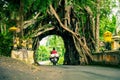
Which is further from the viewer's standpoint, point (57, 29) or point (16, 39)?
point (57, 29)

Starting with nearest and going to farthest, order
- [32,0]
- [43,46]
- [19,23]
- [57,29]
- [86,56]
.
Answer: [32,0] → [19,23] → [86,56] → [57,29] → [43,46]

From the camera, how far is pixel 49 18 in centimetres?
2412

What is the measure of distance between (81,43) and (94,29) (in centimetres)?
142

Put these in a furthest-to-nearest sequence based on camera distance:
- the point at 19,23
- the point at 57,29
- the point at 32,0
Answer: the point at 57,29 → the point at 19,23 → the point at 32,0

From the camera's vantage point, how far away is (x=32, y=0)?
13812 millimetres

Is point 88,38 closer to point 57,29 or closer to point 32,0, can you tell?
point 57,29

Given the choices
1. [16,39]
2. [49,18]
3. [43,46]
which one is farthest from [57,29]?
[43,46]

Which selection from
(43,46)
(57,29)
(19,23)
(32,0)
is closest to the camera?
(32,0)

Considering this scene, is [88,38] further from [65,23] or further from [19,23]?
[19,23]

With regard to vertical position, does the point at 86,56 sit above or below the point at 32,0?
below

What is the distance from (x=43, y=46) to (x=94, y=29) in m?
45.5

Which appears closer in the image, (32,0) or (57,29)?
(32,0)

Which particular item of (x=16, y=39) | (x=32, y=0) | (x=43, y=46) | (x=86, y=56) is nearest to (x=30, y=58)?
(x=16, y=39)

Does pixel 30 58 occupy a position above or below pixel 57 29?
below
